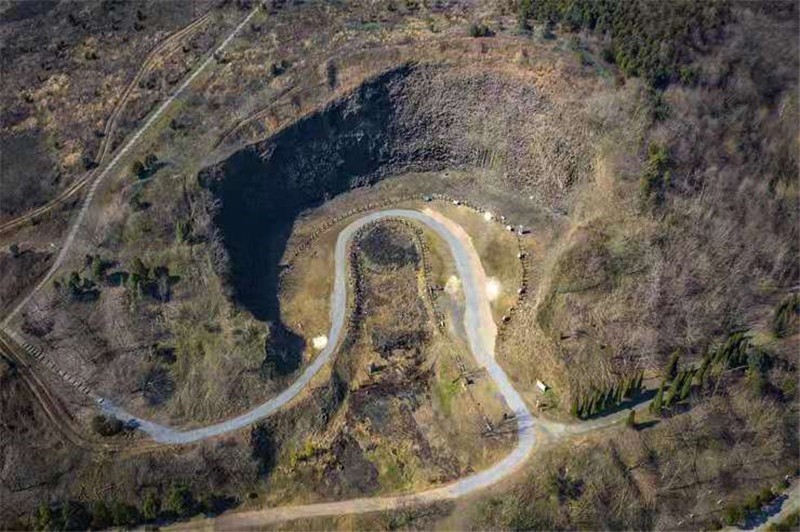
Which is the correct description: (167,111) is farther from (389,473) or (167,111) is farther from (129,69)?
(389,473)

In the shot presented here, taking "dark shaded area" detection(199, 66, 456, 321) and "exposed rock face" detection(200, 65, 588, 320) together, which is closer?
"dark shaded area" detection(199, 66, 456, 321)

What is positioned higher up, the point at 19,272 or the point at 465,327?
the point at 19,272

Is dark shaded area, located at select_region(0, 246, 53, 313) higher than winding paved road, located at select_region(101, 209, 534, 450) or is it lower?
higher

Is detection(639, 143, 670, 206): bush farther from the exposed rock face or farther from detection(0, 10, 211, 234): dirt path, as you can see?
detection(0, 10, 211, 234): dirt path

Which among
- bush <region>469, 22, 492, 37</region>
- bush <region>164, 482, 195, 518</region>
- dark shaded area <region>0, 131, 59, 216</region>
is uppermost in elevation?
bush <region>469, 22, 492, 37</region>

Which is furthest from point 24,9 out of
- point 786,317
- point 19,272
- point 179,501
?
point 786,317

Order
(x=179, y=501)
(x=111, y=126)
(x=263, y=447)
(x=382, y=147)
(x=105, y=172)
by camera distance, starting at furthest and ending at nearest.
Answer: (x=382, y=147) → (x=111, y=126) → (x=105, y=172) → (x=263, y=447) → (x=179, y=501)

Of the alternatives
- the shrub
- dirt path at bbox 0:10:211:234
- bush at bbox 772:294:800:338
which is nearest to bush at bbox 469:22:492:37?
dirt path at bbox 0:10:211:234

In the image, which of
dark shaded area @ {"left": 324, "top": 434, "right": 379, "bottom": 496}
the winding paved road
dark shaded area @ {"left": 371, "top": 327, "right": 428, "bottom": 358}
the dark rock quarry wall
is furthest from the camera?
the dark rock quarry wall

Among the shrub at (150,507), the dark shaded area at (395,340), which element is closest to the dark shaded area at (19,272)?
the shrub at (150,507)

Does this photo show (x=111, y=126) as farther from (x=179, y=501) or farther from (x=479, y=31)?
(x=179, y=501)
